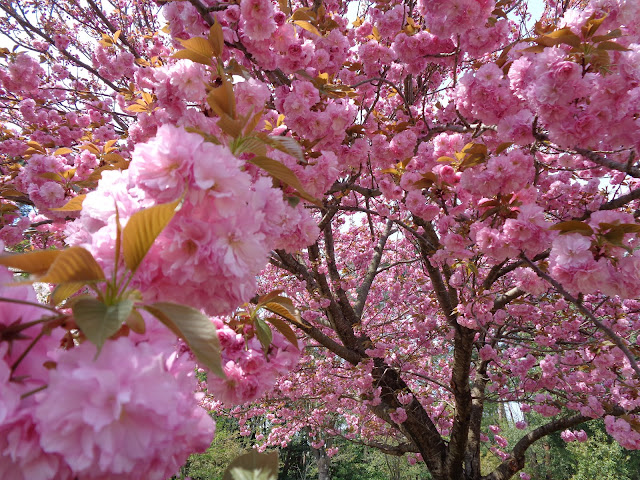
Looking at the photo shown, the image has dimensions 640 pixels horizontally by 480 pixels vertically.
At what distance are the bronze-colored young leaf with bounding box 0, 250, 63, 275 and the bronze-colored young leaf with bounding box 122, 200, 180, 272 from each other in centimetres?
8

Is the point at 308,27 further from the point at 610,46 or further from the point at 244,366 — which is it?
the point at 244,366

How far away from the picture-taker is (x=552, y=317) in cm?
425

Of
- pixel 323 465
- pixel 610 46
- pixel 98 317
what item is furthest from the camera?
pixel 323 465

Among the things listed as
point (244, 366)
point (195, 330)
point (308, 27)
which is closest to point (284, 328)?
point (244, 366)

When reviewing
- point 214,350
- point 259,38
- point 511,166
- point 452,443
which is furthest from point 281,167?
point 452,443

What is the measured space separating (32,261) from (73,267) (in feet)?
0.22

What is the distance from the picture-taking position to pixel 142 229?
52 cm

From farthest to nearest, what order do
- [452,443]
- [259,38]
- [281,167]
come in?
[452,443] → [259,38] → [281,167]

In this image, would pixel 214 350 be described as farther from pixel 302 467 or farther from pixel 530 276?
pixel 302 467

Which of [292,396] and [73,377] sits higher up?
[292,396]

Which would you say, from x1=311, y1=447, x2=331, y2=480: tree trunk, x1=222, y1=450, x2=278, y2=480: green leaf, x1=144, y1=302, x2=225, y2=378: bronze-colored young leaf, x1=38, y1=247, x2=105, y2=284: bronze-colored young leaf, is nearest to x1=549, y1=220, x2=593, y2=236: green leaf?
x1=222, y1=450, x2=278, y2=480: green leaf

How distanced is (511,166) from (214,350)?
1698 millimetres

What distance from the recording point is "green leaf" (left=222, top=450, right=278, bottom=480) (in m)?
0.76

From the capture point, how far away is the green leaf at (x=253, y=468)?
0.76m
